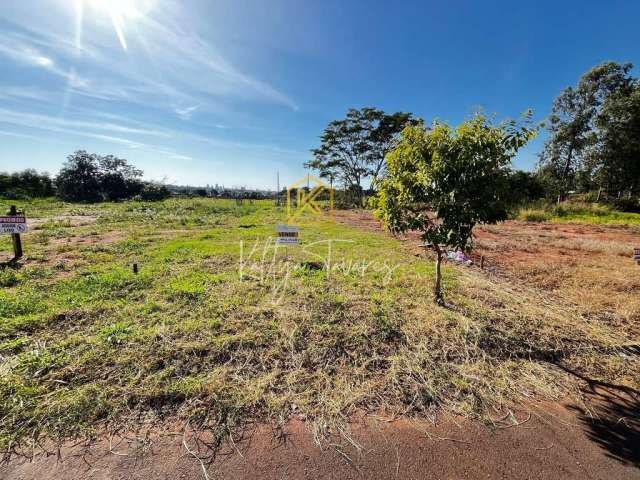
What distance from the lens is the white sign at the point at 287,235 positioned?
6.01 metres

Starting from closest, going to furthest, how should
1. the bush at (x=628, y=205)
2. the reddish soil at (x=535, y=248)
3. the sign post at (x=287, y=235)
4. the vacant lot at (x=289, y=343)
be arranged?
1. the vacant lot at (x=289, y=343)
2. the sign post at (x=287, y=235)
3. the reddish soil at (x=535, y=248)
4. the bush at (x=628, y=205)

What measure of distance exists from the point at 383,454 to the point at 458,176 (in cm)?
310

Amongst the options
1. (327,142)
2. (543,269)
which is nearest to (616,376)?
(543,269)

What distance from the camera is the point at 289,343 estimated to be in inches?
123

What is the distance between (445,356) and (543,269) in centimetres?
497

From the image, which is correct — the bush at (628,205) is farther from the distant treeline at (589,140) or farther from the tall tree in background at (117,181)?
the tall tree in background at (117,181)

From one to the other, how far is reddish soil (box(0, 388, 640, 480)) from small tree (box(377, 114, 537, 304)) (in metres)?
2.08

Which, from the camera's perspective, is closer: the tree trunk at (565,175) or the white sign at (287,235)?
the white sign at (287,235)

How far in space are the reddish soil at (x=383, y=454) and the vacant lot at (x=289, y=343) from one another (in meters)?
0.12

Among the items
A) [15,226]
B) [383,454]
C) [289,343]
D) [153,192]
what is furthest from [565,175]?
[153,192]

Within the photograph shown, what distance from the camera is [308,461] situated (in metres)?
1.86

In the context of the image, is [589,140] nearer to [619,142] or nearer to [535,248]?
[619,142]

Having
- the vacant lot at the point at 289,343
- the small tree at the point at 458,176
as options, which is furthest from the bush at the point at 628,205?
the small tree at the point at 458,176

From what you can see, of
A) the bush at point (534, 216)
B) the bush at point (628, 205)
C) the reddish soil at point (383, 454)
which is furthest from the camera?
the bush at point (628, 205)
